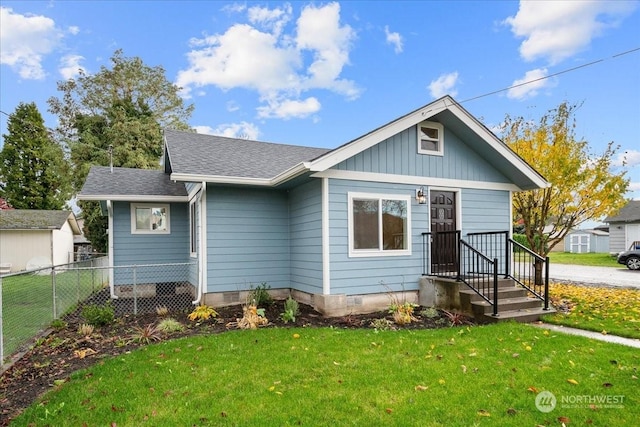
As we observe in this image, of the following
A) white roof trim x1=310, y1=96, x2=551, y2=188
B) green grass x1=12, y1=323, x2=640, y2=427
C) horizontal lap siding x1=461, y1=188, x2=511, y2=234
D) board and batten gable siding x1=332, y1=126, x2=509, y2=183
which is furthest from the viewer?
horizontal lap siding x1=461, y1=188, x2=511, y2=234

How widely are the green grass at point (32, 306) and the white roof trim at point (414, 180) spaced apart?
549 centimetres

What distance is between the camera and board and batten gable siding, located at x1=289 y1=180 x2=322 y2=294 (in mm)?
7277

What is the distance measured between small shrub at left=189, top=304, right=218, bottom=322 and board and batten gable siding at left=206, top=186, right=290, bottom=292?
27.8 inches

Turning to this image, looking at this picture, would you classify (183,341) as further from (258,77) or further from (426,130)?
(258,77)

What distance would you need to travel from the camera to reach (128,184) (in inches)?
405

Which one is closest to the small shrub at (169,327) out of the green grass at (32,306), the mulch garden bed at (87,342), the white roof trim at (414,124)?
the mulch garden bed at (87,342)

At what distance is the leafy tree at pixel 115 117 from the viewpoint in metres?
20.9

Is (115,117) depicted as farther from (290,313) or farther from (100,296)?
(290,313)

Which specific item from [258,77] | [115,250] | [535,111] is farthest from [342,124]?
[115,250]

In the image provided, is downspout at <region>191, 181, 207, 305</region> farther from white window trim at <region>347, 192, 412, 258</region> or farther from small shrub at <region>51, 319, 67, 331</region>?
white window trim at <region>347, 192, 412, 258</region>

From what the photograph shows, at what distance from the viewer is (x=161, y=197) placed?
982 centimetres

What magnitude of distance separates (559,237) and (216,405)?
10933 mm

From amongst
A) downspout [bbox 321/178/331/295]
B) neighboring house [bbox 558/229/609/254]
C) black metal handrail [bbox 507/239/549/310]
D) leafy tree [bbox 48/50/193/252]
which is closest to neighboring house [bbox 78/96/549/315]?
downspout [bbox 321/178/331/295]

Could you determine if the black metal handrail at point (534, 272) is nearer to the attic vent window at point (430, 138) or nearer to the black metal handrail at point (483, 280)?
the black metal handrail at point (483, 280)
